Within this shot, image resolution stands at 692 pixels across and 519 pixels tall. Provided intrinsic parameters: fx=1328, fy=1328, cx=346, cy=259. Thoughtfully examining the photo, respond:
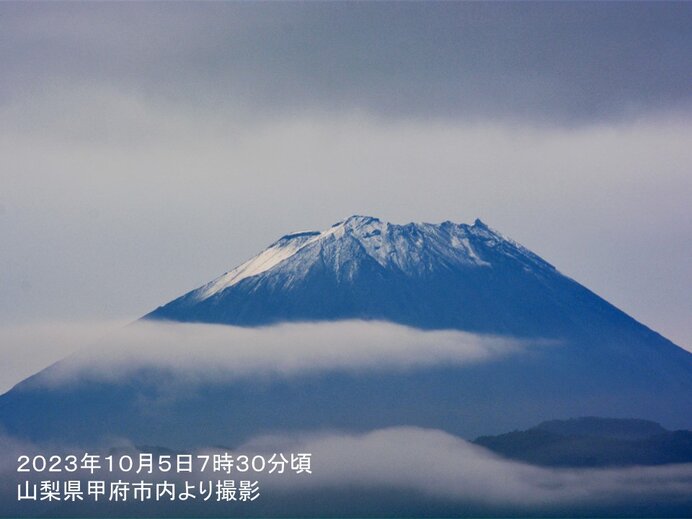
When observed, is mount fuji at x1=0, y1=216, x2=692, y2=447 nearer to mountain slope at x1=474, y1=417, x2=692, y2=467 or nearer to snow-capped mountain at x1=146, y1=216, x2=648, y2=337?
snow-capped mountain at x1=146, y1=216, x2=648, y2=337

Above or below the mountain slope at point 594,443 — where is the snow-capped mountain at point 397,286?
above

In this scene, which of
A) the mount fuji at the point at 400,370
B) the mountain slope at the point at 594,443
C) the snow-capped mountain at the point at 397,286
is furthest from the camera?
the snow-capped mountain at the point at 397,286

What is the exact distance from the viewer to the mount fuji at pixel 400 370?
150125mm

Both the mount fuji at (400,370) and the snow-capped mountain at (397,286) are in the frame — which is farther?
the snow-capped mountain at (397,286)

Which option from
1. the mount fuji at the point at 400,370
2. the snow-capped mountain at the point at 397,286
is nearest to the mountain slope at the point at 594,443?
the mount fuji at the point at 400,370

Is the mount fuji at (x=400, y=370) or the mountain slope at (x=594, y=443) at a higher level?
the mount fuji at (x=400, y=370)

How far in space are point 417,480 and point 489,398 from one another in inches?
935

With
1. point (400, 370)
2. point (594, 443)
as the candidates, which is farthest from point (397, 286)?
point (594, 443)

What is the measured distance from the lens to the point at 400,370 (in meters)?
161

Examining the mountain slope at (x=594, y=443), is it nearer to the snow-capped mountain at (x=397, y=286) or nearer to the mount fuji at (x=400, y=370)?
the mount fuji at (x=400, y=370)

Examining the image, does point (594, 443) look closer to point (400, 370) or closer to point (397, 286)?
point (400, 370)

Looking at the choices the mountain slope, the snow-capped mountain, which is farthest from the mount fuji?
the mountain slope

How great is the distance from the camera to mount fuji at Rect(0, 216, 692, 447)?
150m

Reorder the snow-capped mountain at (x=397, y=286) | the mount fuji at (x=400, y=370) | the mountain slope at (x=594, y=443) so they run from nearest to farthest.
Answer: the mountain slope at (x=594, y=443) < the mount fuji at (x=400, y=370) < the snow-capped mountain at (x=397, y=286)
